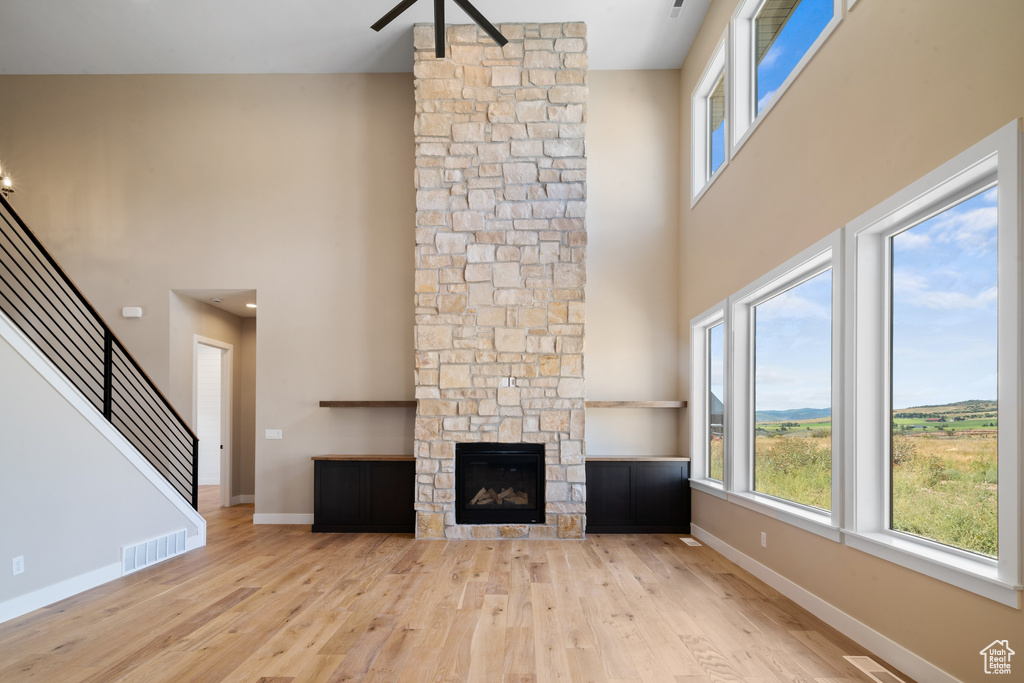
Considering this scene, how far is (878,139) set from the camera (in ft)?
9.63

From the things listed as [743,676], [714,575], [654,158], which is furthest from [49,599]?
[654,158]

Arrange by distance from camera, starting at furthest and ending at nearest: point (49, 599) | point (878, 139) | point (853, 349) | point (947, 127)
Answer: point (49, 599), point (853, 349), point (878, 139), point (947, 127)

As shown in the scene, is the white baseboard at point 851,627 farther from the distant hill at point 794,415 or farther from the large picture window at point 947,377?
the distant hill at point 794,415

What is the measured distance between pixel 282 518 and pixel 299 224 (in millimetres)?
3237

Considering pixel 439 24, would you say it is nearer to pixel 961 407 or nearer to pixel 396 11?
pixel 396 11

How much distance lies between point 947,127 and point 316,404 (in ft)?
19.4

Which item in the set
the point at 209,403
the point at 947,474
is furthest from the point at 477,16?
the point at 209,403

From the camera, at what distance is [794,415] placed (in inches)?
161

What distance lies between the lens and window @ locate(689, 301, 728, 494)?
222 inches

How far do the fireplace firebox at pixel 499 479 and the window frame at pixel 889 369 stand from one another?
126 inches

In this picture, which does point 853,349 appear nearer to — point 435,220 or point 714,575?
point 714,575

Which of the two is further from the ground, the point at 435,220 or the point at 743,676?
the point at 435,220

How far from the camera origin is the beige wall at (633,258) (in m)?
6.55

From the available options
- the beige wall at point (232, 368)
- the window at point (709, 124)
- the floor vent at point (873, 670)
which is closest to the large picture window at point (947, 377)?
the floor vent at point (873, 670)
